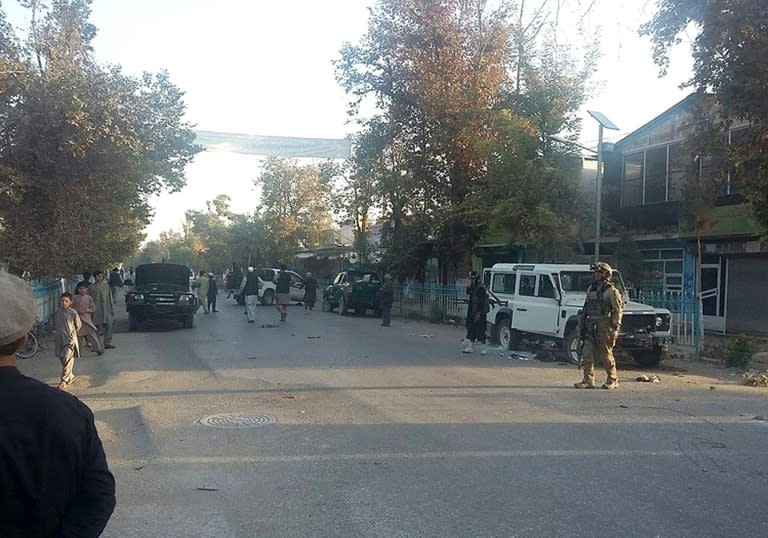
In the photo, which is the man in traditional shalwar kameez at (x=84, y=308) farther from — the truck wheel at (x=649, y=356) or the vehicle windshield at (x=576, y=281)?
the truck wheel at (x=649, y=356)

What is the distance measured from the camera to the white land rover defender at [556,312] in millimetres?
13734

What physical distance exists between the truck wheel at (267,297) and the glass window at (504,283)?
18984mm

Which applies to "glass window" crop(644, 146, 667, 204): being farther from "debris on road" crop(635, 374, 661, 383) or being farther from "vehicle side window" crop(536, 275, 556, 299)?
"debris on road" crop(635, 374, 661, 383)

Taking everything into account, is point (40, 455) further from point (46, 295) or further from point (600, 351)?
point (46, 295)

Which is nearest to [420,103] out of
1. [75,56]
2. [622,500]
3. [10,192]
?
[75,56]

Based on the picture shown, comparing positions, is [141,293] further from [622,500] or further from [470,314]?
[622,500]

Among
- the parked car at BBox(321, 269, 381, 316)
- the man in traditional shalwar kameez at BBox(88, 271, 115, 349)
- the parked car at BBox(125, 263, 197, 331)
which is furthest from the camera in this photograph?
the parked car at BBox(321, 269, 381, 316)

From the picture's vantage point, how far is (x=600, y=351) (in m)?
11.2

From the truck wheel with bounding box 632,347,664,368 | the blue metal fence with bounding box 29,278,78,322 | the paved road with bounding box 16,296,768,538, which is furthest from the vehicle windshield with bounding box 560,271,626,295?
the blue metal fence with bounding box 29,278,78,322

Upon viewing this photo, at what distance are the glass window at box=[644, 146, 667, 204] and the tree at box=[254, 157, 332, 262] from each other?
102 feet

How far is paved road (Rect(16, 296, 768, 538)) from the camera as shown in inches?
205

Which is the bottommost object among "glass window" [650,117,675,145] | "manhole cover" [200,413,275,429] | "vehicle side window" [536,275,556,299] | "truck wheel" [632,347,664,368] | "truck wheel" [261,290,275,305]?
"manhole cover" [200,413,275,429]

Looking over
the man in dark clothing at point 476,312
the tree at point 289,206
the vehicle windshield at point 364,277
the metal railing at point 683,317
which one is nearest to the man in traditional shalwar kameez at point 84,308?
the man in dark clothing at point 476,312

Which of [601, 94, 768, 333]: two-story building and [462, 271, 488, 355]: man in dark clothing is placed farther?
[601, 94, 768, 333]: two-story building
